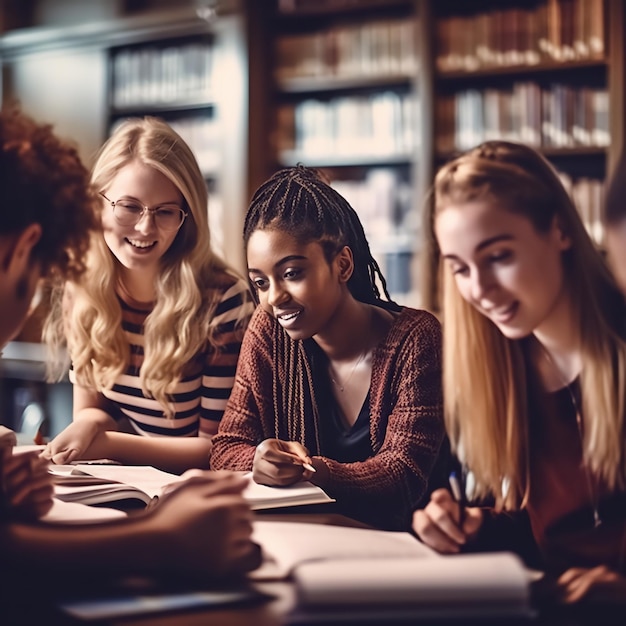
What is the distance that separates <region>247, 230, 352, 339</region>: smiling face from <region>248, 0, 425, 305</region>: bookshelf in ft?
6.58

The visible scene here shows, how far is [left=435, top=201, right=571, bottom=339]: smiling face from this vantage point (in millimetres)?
784

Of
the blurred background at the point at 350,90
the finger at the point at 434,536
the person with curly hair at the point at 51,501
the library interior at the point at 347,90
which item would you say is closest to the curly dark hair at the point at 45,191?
the person with curly hair at the point at 51,501

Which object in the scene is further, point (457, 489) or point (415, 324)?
point (415, 324)

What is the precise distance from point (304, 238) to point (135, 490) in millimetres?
354

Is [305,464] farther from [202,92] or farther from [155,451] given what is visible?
[202,92]

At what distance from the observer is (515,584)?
0.65 meters

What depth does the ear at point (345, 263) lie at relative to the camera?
1039 millimetres

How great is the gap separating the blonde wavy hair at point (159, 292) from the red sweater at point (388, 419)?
4.3 inches

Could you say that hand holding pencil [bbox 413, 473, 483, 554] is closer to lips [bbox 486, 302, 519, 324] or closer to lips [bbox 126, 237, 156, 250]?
lips [bbox 486, 302, 519, 324]

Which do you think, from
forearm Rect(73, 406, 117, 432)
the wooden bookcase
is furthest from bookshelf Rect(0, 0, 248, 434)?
forearm Rect(73, 406, 117, 432)

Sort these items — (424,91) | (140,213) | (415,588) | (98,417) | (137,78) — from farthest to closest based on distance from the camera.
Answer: (137,78), (424,91), (98,417), (140,213), (415,588)

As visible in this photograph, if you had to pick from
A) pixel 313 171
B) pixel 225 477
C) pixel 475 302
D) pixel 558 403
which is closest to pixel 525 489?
pixel 558 403

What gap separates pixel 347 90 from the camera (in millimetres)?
3258

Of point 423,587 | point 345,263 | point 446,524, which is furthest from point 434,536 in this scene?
point 345,263
